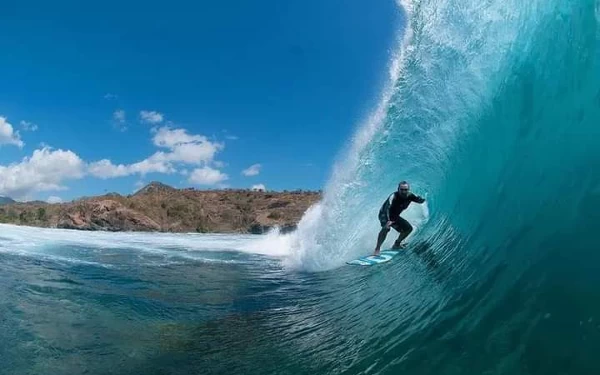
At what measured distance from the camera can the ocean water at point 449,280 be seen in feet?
15.2

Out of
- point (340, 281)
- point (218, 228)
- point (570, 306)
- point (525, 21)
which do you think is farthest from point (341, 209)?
point (218, 228)

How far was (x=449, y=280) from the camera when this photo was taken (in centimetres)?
645

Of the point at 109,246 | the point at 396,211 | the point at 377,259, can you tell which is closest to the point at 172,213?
the point at 109,246

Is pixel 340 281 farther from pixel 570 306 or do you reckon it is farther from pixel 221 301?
pixel 570 306

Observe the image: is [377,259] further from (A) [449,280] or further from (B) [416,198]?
(A) [449,280]

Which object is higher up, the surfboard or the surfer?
the surfer

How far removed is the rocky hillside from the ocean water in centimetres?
4486

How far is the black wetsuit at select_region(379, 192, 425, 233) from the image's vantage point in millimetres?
11969

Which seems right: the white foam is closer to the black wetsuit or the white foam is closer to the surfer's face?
the black wetsuit

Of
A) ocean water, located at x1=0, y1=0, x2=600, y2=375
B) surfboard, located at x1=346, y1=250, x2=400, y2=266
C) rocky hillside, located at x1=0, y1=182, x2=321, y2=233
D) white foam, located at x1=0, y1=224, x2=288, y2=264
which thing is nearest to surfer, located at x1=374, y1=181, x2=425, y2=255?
surfboard, located at x1=346, y1=250, x2=400, y2=266

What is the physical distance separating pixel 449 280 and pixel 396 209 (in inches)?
231

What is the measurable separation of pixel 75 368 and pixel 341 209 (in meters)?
11.2

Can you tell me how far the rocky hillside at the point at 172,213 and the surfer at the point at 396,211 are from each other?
143ft

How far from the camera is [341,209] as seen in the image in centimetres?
1597
